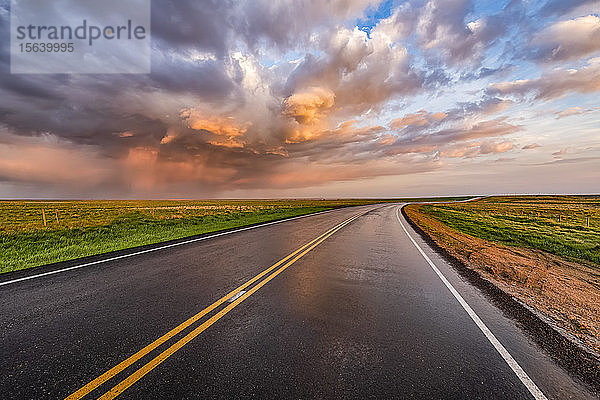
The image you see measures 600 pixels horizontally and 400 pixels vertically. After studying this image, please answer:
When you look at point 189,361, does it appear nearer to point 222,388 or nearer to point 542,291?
point 222,388

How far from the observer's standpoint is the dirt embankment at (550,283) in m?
4.36

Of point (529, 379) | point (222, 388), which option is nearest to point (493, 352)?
point (529, 379)

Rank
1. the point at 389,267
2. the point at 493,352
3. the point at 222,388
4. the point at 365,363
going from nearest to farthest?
1. the point at 222,388
2. the point at 365,363
3. the point at 493,352
4. the point at 389,267

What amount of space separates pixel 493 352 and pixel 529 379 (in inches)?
20.7

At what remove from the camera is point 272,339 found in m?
3.62

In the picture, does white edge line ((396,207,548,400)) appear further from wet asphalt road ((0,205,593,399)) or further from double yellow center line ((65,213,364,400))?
double yellow center line ((65,213,364,400))

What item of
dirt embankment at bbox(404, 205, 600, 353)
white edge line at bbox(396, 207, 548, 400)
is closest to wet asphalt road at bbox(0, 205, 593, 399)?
white edge line at bbox(396, 207, 548, 400)

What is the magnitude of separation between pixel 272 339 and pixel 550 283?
6921mm

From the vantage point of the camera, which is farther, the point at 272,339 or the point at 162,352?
the point at 272,339

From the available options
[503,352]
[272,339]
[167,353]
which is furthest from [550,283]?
[167,353]

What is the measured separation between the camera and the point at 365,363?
3.14 meters

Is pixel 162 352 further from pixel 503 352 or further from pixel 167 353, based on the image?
pixel 503 352

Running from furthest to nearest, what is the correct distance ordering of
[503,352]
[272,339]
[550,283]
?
[550,283]
[272,339]
[503,352]

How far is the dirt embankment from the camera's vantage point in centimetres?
436
